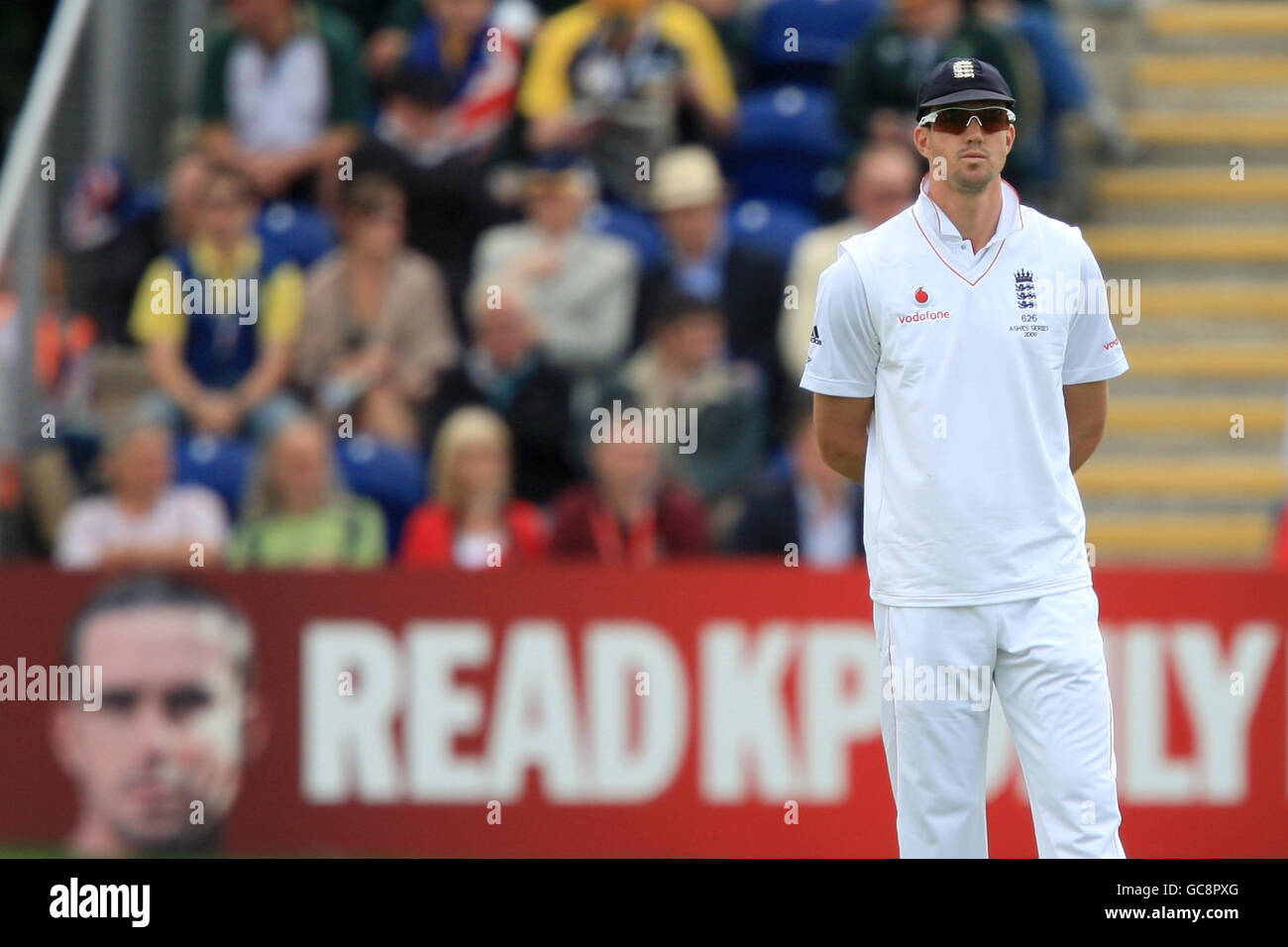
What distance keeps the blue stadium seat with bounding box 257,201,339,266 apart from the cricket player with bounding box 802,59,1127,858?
18.2 ft

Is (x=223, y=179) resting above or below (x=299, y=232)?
above

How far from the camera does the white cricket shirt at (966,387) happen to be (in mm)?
5090

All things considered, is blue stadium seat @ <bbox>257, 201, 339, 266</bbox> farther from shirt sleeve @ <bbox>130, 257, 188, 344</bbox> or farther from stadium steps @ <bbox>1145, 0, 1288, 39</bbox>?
stadium steps @ <bbox>1145, 0, 1288, 39</bbox>

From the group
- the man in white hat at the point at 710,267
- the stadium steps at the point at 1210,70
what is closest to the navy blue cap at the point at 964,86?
the man in white hat at the point at 710,267

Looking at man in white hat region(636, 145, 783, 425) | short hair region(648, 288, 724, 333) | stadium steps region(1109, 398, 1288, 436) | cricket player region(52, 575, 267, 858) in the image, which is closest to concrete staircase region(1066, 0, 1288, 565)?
stadium steps region(1109, 398, 1288, 436)

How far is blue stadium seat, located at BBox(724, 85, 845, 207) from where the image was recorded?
1038cm

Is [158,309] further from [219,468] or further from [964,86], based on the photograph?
[964,86]

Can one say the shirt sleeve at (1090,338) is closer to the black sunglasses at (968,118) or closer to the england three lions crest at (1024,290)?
the england three lions crest at (1024,290)

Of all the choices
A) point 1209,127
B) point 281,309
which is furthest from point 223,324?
point 1209,127

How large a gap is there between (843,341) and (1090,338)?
61 centimetres

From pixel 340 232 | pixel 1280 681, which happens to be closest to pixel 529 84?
pixel 340 232

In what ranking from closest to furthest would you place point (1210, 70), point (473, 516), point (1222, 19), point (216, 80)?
1. point (473, 516)
2. point (216, 80)
3. point (1210, 70)
4. point (1222, 19)

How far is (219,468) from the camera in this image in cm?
964

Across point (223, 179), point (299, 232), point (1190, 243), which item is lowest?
point (1190, 243)
